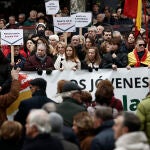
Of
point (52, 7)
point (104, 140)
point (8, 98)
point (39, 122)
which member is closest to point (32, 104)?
point (8, 98)

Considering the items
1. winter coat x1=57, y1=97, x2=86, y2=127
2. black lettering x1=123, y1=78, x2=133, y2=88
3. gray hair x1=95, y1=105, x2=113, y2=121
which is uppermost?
gray hair x1=95, y1=105, x2=113, y2=121

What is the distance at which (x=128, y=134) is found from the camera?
389 inches

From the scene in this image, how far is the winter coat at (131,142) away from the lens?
9.79 meters

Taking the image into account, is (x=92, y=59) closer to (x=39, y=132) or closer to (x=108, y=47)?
(x=108, y=47)

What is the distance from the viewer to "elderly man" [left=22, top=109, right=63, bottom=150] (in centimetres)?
1016

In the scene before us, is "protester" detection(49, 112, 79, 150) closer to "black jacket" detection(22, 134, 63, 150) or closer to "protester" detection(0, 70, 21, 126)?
"black jacket" detection(22, 134, 63, 150)

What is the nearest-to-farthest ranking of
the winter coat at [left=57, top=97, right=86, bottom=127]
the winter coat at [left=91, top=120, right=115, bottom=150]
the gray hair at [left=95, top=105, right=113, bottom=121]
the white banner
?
the winter coat at [left=91, top=120, right=115, bottom=150] < the gray hair at [left=95, top=105, right=113, bottom=121] < the winter coat at [left=57, top=97, right=86, bottom=127] < the white banner

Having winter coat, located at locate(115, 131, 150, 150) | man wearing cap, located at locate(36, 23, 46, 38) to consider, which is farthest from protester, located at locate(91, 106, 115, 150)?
man wearing cap, located at locate(36, 23, 46, 38)

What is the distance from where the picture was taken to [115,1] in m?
29.9

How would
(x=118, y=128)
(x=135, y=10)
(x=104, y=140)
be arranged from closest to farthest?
(x=118, y=128)
(x=104, y=140)
(x=135, y=10)

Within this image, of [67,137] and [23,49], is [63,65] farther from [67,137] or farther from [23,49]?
[67,137]

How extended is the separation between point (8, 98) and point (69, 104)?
226cm

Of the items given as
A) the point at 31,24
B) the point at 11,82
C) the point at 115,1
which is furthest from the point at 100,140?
the point at 115,1

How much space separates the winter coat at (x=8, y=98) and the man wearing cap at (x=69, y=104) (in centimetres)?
176
